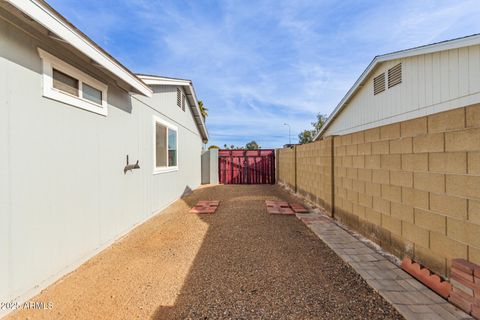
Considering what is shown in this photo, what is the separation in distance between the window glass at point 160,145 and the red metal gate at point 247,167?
22.1 ft

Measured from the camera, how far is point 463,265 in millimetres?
1869

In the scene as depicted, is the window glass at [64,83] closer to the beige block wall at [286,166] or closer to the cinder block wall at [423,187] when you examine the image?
the cinder block wall at [423,187]

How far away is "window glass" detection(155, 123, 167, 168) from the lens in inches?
231

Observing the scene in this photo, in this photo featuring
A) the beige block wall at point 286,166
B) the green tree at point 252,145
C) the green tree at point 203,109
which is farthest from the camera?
the green tree at point 252,145

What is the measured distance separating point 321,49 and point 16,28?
9089 mm

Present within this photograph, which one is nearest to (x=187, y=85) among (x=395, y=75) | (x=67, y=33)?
(x=67, y=33)

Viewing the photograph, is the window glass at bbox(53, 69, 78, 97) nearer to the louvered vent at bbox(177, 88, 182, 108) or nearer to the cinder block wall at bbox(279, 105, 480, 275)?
the cinder block wall at bbox(279, 105, 480, 275)

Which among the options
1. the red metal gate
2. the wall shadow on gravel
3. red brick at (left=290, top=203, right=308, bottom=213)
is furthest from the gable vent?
the red metal gate

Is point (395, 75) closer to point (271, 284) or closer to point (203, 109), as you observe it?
point (271, 284)

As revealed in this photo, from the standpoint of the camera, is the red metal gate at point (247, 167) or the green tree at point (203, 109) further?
the green tree at point (203, 109)

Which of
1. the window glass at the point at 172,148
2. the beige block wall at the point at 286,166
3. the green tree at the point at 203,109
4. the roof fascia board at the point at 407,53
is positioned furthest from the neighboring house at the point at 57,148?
the green tree at the point at 203,109

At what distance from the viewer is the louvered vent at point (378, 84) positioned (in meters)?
7.19

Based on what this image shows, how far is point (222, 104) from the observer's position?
714 inches

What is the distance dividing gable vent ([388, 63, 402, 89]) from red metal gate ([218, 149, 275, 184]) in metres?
7.12
